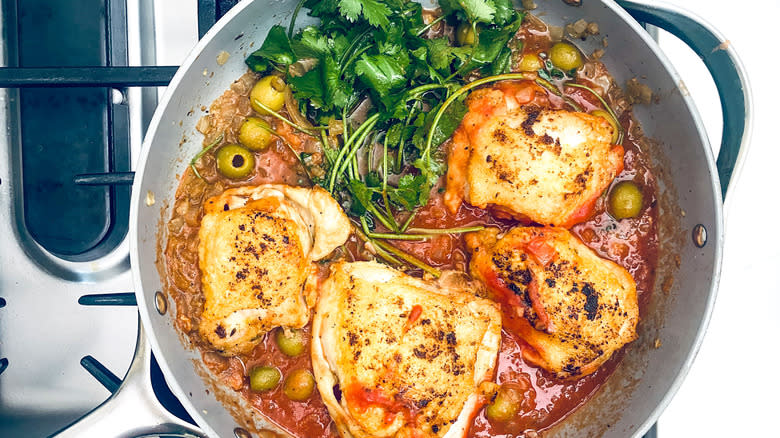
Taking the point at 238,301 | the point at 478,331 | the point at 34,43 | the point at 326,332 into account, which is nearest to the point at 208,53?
the point at 34,43

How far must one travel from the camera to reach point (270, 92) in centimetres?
287

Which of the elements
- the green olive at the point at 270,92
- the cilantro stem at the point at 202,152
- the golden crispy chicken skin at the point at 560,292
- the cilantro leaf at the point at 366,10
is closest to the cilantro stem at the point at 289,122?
the green olive at the point at 270,92

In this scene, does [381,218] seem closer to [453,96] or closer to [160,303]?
[453,96]

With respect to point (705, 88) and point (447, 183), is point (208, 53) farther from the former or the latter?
point (705, 88)

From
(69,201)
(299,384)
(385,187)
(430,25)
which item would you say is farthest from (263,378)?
(430,25)

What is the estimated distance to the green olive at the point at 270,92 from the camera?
9.39ft

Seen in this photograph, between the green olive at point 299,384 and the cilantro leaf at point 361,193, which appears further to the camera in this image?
the green olive at point 299,384

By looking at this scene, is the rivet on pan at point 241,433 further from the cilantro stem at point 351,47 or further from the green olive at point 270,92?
the cilantro stem at point 351,47

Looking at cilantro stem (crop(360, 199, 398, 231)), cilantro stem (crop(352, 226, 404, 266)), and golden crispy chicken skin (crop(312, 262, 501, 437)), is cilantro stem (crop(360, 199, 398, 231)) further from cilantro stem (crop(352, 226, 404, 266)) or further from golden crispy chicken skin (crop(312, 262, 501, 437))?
golden crispy chicken skin (crop(312, 262, 501, 437))

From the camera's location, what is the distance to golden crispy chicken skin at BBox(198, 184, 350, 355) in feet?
8.77

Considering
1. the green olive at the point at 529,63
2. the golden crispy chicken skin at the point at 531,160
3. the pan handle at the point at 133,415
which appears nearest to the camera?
the pan handle at the point at 133,415

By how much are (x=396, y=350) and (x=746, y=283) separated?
194 cm

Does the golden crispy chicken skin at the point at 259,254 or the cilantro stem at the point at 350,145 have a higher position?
the cilantro stem at the point at 350,145

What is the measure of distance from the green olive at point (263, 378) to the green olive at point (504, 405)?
108 cm
